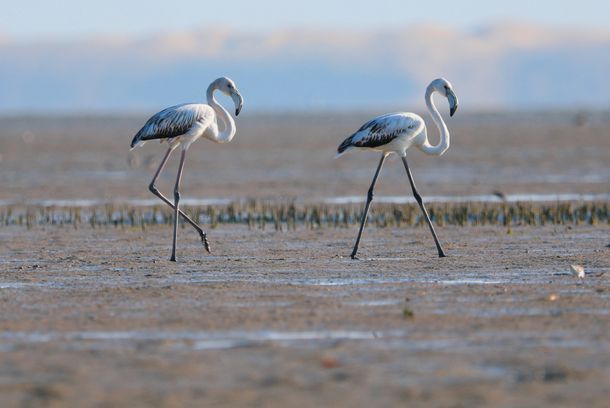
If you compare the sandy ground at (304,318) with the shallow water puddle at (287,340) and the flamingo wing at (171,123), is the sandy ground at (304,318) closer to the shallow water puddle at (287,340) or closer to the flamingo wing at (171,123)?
the shallow water puddle at (287,340)

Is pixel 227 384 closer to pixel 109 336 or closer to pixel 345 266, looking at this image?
pixel 109 336

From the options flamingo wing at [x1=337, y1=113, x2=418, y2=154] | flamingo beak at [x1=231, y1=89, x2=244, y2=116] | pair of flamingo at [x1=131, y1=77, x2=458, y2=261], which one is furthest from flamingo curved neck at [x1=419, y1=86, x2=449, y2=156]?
flamingo beak at [x1=231, y1=89, x2=244, y2=116]

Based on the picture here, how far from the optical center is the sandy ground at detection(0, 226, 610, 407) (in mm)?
8016

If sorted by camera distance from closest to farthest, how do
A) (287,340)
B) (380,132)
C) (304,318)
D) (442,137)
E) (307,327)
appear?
(287,340) < (307,327) < (304,318) < (380,132) < (442,137)

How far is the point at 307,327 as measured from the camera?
10.0 metres

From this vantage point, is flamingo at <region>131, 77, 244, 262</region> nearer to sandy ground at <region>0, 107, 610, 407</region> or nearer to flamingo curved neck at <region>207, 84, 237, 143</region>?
flamingo curved neck at <region>207, 84, 237, 143</region>

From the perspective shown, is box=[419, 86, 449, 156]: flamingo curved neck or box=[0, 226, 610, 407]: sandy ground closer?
box=[0, 226, 610, 407]: sandy ground

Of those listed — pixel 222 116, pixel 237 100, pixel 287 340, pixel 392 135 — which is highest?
Answer: pixel 237 100

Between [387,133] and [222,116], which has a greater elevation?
[222,116]

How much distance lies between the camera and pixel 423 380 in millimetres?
8227

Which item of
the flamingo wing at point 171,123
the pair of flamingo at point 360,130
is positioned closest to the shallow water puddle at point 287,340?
the pair of flamingo at point 360,130

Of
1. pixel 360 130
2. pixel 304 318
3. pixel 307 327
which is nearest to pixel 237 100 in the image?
pixel 360 130

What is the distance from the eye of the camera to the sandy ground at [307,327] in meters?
8.02

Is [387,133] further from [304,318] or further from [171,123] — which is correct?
[304,318]
